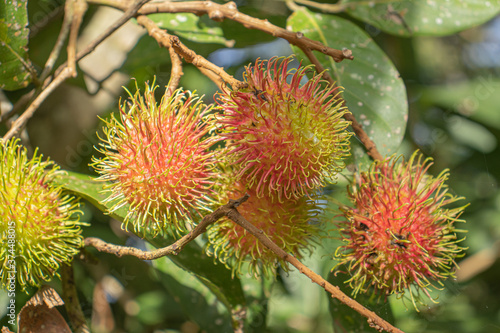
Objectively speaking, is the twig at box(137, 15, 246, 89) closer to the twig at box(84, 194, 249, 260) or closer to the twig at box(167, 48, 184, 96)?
the twig at box(167, 48, 184, 96)

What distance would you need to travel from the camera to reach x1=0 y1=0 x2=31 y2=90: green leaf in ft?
4.23

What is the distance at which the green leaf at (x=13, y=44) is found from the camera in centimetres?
129

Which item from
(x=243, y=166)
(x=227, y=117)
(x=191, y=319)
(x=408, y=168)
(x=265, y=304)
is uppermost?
(x=227, y=117)

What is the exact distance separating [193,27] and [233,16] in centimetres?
34

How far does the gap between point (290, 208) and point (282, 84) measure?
1.07 ft

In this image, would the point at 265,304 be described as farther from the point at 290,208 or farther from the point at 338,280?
the point at 290,208

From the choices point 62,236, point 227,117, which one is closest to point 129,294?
point 62,236

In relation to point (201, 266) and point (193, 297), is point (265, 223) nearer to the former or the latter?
point (201, 266)

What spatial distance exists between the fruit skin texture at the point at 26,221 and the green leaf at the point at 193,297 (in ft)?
1.32

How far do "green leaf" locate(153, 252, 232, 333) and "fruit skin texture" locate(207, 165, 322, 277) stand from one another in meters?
0.39

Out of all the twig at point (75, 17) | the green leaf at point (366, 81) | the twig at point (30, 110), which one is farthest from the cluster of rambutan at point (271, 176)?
the twig at point (75, 17)

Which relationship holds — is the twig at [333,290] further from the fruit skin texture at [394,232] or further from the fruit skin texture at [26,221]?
the fruit skin texture at [26,221]

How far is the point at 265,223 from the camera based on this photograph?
114cm

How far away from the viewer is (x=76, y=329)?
1242 millimetres
